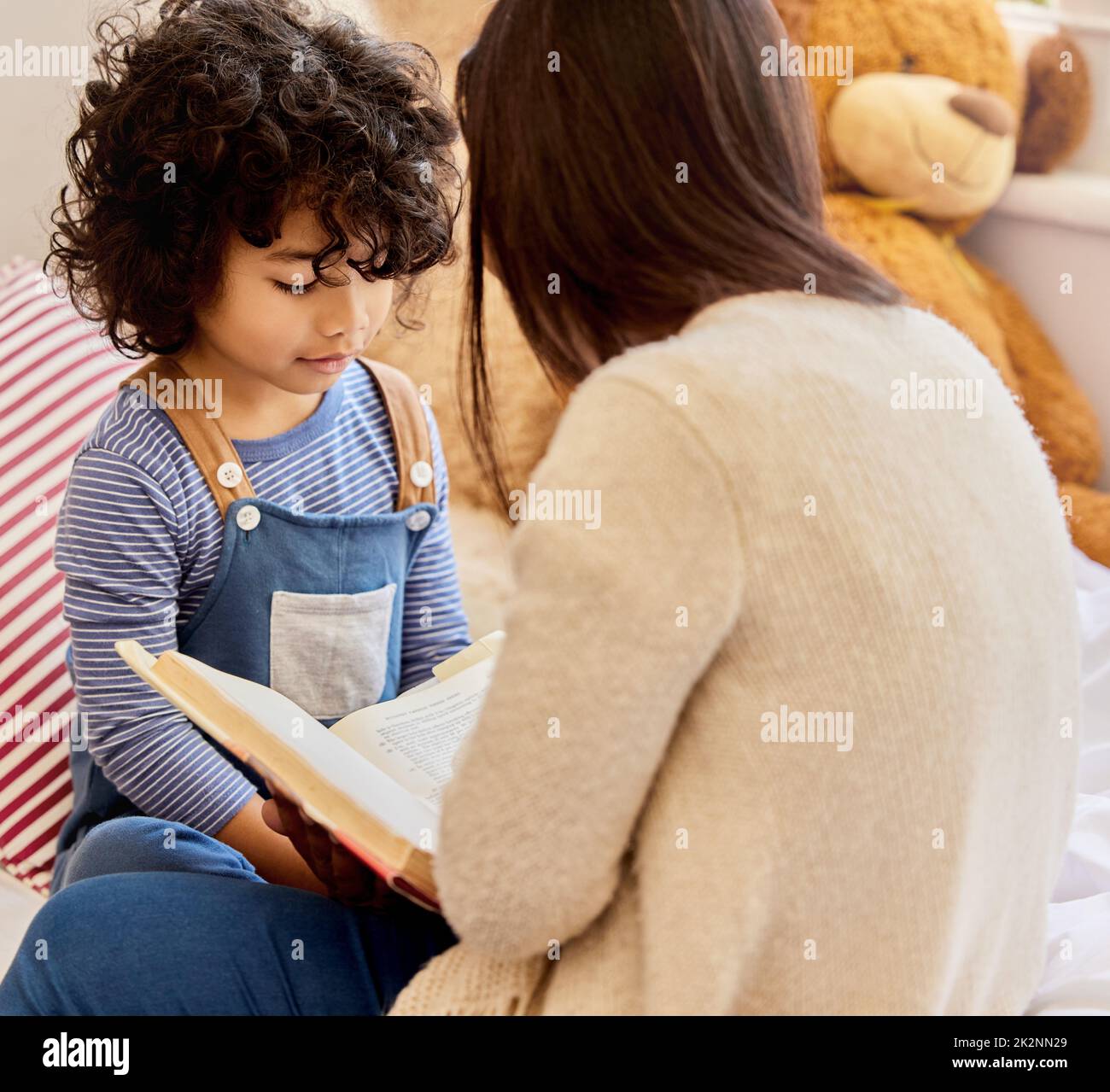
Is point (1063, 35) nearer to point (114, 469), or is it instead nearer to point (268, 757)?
point (114, 469)

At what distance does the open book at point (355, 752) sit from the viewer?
549 millimetres

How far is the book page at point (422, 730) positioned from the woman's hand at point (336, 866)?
53 mm

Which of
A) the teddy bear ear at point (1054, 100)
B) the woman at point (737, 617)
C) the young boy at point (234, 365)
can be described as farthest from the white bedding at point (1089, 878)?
the teddy bear ear at point (1054, 100)

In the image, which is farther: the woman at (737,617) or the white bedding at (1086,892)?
the white bedding at (1086,892)

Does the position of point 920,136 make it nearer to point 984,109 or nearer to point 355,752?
point 984,109

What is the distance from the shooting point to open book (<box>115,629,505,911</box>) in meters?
0.55

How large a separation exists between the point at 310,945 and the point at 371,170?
491mm

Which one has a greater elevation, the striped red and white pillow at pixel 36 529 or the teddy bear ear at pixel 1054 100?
the teddy bear ear at pixel 1054 100

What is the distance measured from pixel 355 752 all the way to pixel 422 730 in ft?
0.31

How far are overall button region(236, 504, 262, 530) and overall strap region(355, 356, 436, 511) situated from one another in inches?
5.2

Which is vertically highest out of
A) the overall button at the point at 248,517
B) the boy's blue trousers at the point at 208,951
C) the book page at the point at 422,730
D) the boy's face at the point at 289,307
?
the boy's face at the point at 289,307

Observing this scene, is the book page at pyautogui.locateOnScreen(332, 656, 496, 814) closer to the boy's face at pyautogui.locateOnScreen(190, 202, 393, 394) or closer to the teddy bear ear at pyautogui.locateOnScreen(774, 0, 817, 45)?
the boy's face at pyautogui.locateOnScreen(190, 202, 393, 394)

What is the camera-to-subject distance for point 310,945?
614 millimetres

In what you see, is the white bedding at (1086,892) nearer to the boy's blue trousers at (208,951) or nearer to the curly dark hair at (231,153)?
the boy's blue trousers at (208,951)
